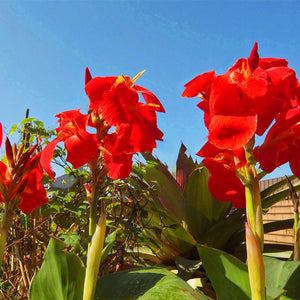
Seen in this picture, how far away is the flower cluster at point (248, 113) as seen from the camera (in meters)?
0.59

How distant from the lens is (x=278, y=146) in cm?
68

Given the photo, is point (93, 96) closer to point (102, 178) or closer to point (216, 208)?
point (102, 178)

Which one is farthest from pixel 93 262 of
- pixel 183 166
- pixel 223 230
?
pixel 183 166

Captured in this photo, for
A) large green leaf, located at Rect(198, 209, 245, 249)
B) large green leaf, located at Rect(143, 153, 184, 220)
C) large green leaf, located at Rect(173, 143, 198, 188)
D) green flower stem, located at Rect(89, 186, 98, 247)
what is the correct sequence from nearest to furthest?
green flower stem, located at Rect(89, 186, 98, 247)
large green leaf, located at Rect(198, 209, 245, 249)
large green leaf, located at Rect(143, 153, 184, 220)
large green leaf, located at Rect(173, 143, 198, 188)

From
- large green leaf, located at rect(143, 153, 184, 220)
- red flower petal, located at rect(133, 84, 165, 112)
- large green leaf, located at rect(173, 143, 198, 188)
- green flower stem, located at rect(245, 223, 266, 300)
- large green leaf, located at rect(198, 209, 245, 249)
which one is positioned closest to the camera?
green flower stem, located at rect(245, 223, 266, 300)

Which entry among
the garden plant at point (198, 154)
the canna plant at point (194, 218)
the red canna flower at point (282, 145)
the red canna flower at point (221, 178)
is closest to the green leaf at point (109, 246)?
the garden plant at point (198, 154)

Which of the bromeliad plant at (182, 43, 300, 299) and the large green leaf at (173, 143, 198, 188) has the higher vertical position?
the large green leaf at (173, 143, 198, 188)

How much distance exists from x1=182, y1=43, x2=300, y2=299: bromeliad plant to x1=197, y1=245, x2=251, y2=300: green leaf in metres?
0.16

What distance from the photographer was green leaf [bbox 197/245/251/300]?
719 millimetres

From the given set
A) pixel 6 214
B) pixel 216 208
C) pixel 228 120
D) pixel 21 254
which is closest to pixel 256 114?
pixel 228 120

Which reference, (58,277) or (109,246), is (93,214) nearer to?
(109,246)

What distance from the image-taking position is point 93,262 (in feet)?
2.02

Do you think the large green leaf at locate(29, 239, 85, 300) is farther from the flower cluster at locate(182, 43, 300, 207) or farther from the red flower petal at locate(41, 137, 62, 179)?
the flower cluster at locate(182, 43, 300, 207)

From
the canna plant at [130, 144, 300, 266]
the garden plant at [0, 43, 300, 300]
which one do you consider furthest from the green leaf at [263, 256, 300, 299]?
the canna plant at [130, 144, 300, 266]
